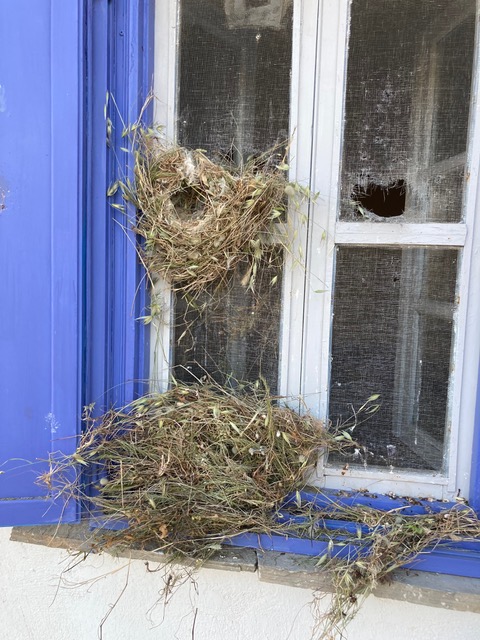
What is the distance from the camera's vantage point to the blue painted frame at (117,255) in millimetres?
1474

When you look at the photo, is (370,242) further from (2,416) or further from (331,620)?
(2,416)

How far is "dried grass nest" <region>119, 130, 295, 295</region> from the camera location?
1.46 m

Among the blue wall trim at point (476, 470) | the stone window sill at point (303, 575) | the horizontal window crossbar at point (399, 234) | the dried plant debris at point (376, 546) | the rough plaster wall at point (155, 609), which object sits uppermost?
the horizontal window crossbar at point (399, 234)

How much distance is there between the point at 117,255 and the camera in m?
1.57

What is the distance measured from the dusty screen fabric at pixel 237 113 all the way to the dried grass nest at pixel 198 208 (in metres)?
0.09

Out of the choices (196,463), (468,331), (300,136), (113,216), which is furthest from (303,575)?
(300,136)

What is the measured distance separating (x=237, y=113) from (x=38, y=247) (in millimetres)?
850

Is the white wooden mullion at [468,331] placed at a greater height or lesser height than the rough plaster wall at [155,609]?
greater

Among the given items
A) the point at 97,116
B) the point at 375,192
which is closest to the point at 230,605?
the point at 375,192

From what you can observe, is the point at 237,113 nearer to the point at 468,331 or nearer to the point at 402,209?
the point at 402,209

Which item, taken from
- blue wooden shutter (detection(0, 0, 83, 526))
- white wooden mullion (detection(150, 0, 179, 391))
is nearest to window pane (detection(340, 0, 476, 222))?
white wooden mullion (detection(150, 0, 179, 391))

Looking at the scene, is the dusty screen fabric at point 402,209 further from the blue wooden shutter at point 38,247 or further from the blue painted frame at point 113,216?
the blue wooden shutter at point 38,247

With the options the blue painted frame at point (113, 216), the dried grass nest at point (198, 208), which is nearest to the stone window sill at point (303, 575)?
the blue painted frame at point (113, 216)

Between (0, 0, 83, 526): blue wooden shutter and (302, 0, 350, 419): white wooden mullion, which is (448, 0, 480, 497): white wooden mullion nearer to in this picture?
(302, 0, 350, 419): white wooden mullion
